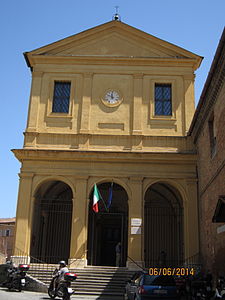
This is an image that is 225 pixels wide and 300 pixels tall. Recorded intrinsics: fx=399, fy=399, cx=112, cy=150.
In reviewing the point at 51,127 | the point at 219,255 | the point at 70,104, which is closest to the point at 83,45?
the point at 70,104

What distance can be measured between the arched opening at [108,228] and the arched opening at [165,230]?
51.8 inches

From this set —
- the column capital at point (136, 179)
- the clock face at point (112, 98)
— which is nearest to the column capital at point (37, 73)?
the clock face at point (112, 98)

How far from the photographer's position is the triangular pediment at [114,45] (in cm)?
2203

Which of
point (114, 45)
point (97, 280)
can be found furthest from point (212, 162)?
point (114, 45)

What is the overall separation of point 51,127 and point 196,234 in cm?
906

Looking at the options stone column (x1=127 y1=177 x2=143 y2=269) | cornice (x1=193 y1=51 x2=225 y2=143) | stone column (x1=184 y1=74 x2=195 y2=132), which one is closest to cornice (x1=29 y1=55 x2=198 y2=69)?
stone column (x1=184 y1=74 x2=195 y2=132)

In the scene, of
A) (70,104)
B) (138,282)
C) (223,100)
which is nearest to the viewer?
(138,282)

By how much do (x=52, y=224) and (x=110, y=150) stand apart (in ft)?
18.4

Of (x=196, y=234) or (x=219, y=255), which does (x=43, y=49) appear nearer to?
(x=196, y=234)

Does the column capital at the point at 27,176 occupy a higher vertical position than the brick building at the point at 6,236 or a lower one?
lower

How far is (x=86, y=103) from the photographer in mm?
21188

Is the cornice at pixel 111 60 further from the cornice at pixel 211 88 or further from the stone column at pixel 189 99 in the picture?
the cornice at pixel 211 88

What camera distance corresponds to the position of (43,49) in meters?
22.2

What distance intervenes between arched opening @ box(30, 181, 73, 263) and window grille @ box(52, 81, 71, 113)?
3.99 m
